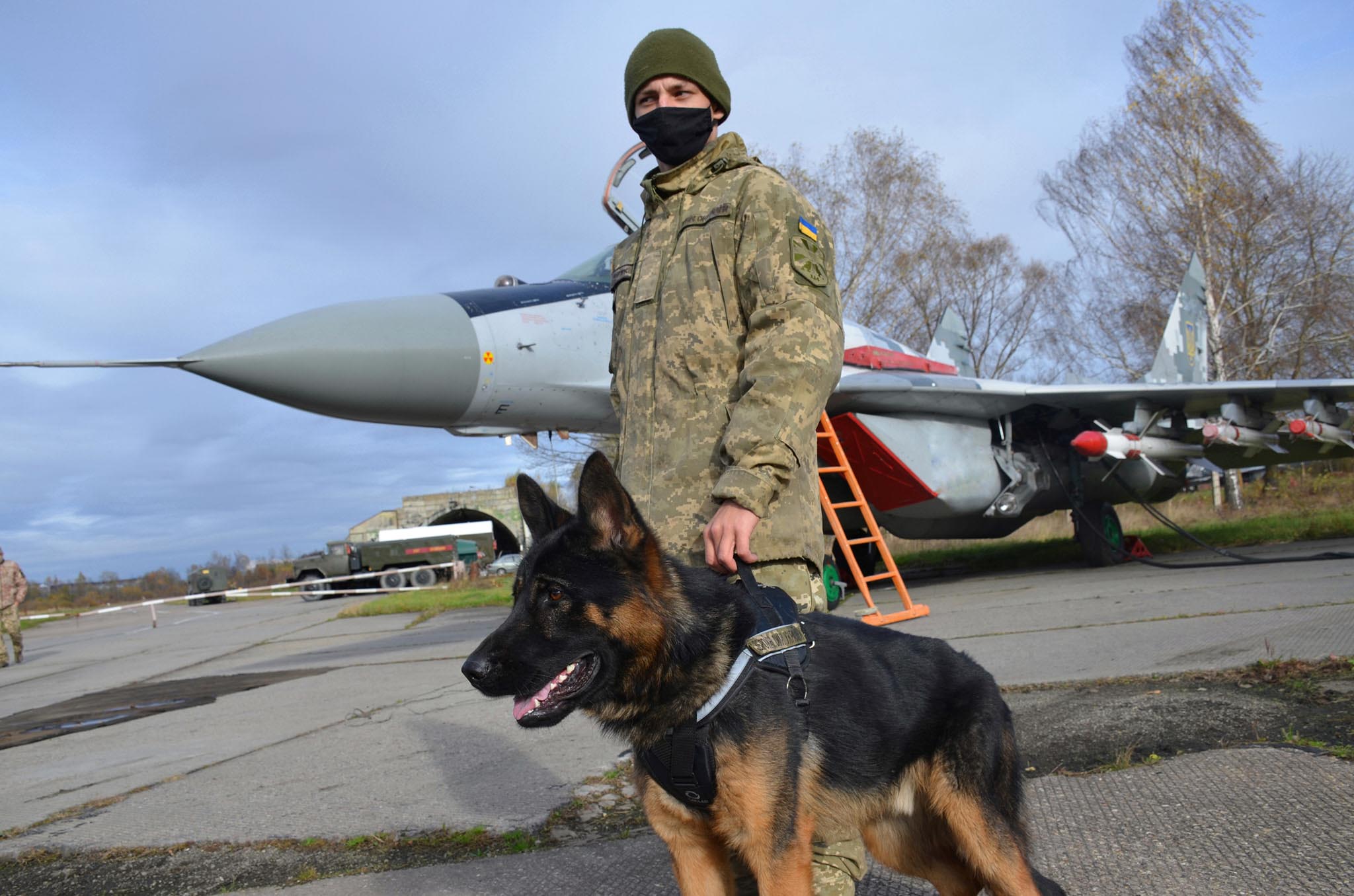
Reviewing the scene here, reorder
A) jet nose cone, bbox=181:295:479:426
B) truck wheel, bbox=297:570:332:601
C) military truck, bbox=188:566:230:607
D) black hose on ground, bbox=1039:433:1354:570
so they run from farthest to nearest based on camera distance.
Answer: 1. military truck, bbox=188:566:230:607
2. truck wheel, bbox=297:570:332:601
3. black hose on ground, bbox=1039:433:1354:570
4. jet nose cone, bbox=181:295:479:426

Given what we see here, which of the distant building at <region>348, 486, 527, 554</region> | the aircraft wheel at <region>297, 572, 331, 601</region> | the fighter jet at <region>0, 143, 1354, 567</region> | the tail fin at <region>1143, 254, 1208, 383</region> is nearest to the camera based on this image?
the fighter jet at <region>0, 143, 1354, 567</region>

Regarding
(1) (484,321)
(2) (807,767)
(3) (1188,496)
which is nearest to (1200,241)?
(3) (1188,496)

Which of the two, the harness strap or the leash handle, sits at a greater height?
the leash handle

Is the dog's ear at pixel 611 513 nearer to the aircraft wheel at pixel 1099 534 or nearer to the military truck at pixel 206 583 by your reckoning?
the aircraft wheel at pixel 1099 534

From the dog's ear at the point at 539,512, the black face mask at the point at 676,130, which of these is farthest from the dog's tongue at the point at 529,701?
the black face mask at the point at 676,130

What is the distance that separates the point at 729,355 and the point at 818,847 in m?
1.23

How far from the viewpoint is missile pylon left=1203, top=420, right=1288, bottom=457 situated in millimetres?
10992

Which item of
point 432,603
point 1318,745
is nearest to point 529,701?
point 1318,745

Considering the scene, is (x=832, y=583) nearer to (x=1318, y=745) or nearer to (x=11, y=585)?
(x=1318, y=745)

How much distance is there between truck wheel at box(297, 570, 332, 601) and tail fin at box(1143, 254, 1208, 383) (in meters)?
23.1

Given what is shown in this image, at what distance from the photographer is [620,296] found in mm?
2611

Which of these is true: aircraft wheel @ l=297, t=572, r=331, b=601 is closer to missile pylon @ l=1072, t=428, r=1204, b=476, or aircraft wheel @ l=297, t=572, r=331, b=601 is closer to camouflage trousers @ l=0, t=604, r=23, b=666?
camouflage trousers @ l=0, t=604, r=23, b=666

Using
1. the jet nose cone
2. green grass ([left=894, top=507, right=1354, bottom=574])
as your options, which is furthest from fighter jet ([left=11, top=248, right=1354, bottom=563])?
green grass ([left=894, top=507, right=1354, bottom=574])

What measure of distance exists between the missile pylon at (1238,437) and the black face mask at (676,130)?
426 inches
